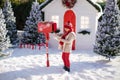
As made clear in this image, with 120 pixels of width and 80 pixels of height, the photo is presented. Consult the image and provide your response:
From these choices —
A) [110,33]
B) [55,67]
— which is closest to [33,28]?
[110,33]

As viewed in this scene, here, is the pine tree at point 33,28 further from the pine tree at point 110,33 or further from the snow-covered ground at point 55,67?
the pine tree at point 110,33

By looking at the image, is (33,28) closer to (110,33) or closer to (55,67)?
(110,33)

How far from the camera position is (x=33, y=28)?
1845 cm

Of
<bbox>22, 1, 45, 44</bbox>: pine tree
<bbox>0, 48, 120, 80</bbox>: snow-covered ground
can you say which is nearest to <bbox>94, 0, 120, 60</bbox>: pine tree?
<bbox>0, 48, 120, 80</bbox>: snow-covered ground

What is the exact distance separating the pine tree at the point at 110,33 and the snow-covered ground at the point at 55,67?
1.89 ft

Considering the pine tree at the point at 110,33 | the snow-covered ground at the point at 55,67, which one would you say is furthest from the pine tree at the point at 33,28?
the pine tree at the point at 110,33

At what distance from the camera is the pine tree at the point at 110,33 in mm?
14531

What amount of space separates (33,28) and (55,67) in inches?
231

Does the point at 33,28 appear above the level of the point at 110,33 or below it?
above

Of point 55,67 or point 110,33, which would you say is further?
point 110,33

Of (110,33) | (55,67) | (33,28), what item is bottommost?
(55,67)

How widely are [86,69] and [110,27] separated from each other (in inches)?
113

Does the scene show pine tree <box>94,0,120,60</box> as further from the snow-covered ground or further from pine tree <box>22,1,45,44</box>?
pine tree <box>22,1,45,44</box>

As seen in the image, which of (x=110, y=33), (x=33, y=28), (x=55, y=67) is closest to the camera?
(x=55, y=67)
